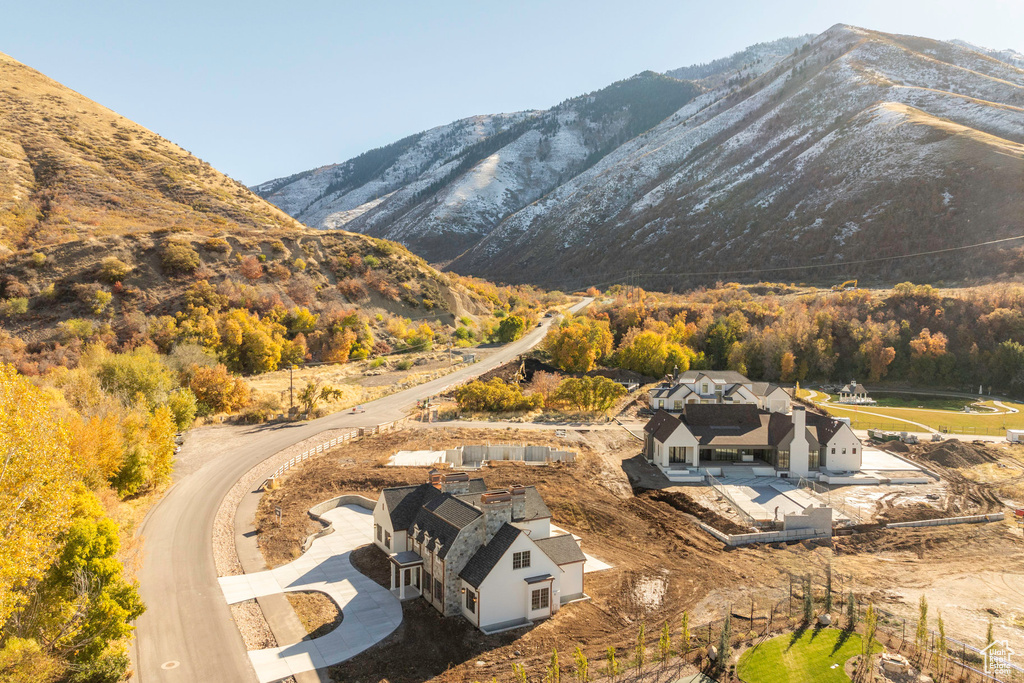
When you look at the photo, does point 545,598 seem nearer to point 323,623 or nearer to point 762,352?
point 323,623

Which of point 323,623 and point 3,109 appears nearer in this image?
point 323,623

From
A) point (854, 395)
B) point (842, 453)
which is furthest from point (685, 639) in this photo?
point (854, 395)

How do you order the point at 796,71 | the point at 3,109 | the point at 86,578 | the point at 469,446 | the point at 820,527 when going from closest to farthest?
the point at 86,578 < the point at 820,527 < the point at 469,446 < the point at 3,109 < the point at 796,71

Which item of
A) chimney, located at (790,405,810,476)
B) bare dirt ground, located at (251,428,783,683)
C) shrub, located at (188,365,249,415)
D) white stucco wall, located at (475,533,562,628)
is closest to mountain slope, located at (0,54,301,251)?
shrub, located at (188,365,249,415)

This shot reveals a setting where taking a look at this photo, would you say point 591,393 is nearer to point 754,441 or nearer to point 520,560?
point 754,441

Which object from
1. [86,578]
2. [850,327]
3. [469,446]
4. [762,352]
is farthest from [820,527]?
[850,327]
